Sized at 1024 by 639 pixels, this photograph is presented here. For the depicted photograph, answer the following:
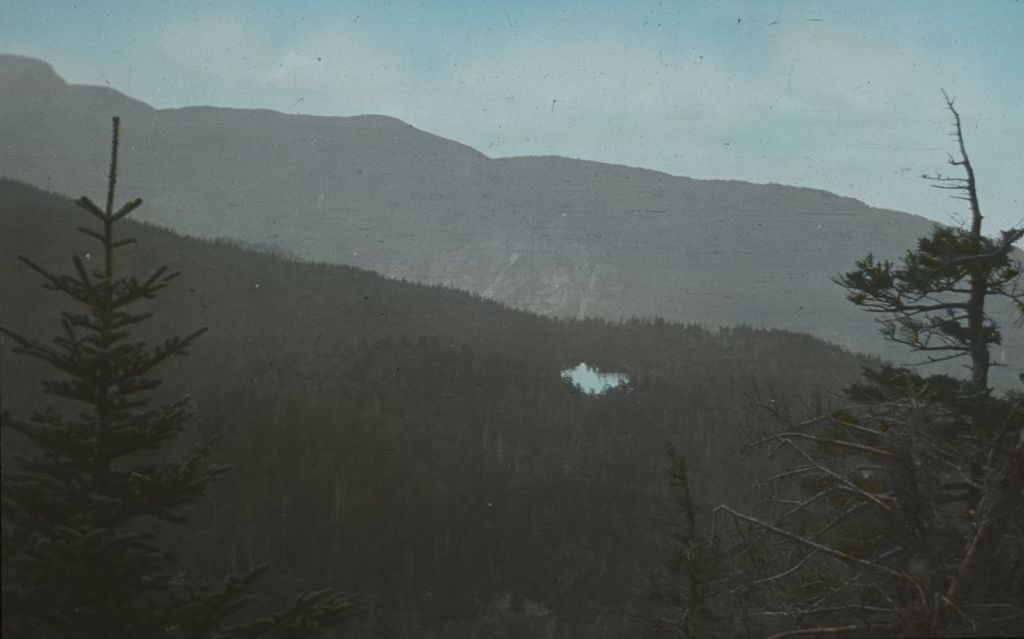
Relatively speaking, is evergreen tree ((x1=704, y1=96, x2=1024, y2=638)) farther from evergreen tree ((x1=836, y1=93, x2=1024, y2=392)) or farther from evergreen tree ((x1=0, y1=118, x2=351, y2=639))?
evergreen tree ((x1=0, y1=118, x2=351, y2=639))

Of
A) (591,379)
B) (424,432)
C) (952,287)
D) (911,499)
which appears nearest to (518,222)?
(591,379)

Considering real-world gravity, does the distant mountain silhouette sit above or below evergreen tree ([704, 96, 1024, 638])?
above

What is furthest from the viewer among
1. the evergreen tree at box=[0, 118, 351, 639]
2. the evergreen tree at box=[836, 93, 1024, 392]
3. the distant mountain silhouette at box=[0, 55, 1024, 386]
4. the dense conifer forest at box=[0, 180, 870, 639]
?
the distant mountain silhouette at box=[0, 55, 1024, 386]

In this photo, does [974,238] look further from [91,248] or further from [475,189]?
[475,189]

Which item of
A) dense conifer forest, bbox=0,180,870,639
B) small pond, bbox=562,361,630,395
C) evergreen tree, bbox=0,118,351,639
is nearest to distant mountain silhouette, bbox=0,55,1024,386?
dense conifer forest, bbox=0,180,870,639

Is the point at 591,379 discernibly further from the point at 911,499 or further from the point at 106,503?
the point at 106,503

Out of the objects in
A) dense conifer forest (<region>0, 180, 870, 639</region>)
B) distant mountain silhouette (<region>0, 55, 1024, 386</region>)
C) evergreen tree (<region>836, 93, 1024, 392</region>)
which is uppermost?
distant mountain silhouette (<region>0, 55, 1024, 386</region>)
